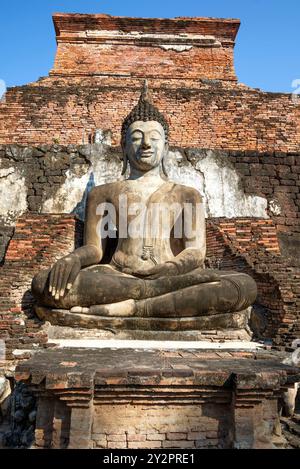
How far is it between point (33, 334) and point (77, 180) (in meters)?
3.59

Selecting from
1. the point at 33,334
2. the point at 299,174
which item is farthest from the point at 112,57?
the point at 33,334

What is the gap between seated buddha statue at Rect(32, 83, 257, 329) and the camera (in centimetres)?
448

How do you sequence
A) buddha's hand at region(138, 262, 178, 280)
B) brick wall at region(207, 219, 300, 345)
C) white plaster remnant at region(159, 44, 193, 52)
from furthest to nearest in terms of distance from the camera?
white plaster remnant at region(159, 44, 193, 52)
buddha's hand at region(138, 262, 178, 280)
brick wall at region(207, 219, 300, 345)

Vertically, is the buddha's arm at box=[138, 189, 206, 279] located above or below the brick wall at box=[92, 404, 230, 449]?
above

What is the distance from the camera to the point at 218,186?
714 cm

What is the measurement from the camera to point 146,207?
553 cm

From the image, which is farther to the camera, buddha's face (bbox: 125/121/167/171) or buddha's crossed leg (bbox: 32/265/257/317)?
buddha's face (bbox: 125/121/167/171)

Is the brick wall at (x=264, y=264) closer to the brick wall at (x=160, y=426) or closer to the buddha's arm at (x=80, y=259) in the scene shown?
the buddha's arm at (x=80, y=259)

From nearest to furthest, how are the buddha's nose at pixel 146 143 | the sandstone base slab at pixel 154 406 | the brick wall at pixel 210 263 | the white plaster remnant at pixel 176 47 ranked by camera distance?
the sandstone base slab at pixel 154 406
the brick wall at pixel 210 263
the buddha's nose at pixel 146 143
the white plaster remnant at pixel 176 47

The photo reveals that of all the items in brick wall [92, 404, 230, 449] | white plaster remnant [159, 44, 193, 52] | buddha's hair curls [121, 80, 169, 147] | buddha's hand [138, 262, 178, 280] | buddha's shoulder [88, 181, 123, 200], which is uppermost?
white plaster remnant [159, 44, 193, 52]

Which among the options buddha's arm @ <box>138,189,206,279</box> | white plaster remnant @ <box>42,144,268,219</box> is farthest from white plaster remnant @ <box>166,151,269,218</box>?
buddha's arm @ <box>138,189,206,279</box>

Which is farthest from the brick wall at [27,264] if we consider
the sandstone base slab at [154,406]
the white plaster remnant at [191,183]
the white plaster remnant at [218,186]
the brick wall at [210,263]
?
the white plaster remnant at [218,186]

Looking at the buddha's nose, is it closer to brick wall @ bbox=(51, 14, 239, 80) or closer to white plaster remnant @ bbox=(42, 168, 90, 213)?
white plaster remnant @ bbox=(42, 168, 90, 213)

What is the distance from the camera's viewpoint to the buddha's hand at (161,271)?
4.75 meters
